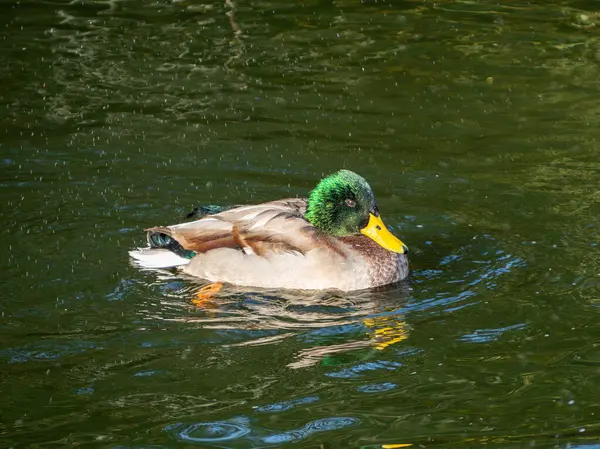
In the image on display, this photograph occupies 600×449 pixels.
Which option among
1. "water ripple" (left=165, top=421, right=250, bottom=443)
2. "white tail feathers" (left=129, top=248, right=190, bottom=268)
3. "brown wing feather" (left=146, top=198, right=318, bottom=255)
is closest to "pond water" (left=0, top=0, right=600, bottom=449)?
"water ripple" (left=165, top=421, right=250, bottom=443)

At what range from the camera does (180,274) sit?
10102 mm

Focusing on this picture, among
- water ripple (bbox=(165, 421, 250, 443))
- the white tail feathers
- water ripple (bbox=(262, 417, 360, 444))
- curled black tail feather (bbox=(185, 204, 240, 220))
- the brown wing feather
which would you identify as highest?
curled black tail feather (bbox=(185, 204, 240, 220))

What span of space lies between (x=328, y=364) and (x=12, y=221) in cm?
410

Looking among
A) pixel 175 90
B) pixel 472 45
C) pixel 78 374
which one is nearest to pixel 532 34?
pixel 472 45

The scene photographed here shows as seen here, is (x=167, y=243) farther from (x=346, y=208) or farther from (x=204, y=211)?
(x=346, y=208)

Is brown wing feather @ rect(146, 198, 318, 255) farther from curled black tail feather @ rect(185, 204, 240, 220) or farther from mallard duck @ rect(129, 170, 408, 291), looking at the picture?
curled black tail feather @ rect(185, 204, 240, 220)

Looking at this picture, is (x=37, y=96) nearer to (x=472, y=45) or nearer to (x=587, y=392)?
(x=472, y=45)

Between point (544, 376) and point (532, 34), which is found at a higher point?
point (532, 34)

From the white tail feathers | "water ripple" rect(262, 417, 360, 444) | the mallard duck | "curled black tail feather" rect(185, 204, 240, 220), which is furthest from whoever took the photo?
"curled black tail feather" rect(185, 204, 240, 220)

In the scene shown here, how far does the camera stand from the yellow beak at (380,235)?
9.77 metres

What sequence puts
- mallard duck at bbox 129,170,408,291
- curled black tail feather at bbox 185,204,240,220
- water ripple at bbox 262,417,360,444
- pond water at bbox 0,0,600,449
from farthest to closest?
curled black tail feather at bbox 185,204,240,220, mallard duck at bbox 129,170,408,291, pond water at bbox 0,0,600,449, water ripple at bbox 262,417,360,444

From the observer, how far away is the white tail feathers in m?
10.1

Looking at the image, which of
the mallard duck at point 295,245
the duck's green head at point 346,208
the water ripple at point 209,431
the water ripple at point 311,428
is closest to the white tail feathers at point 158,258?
the mallard duck at point 295,245

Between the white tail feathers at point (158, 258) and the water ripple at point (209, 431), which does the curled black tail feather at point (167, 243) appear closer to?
the white tail feathers at point (158, 258)
